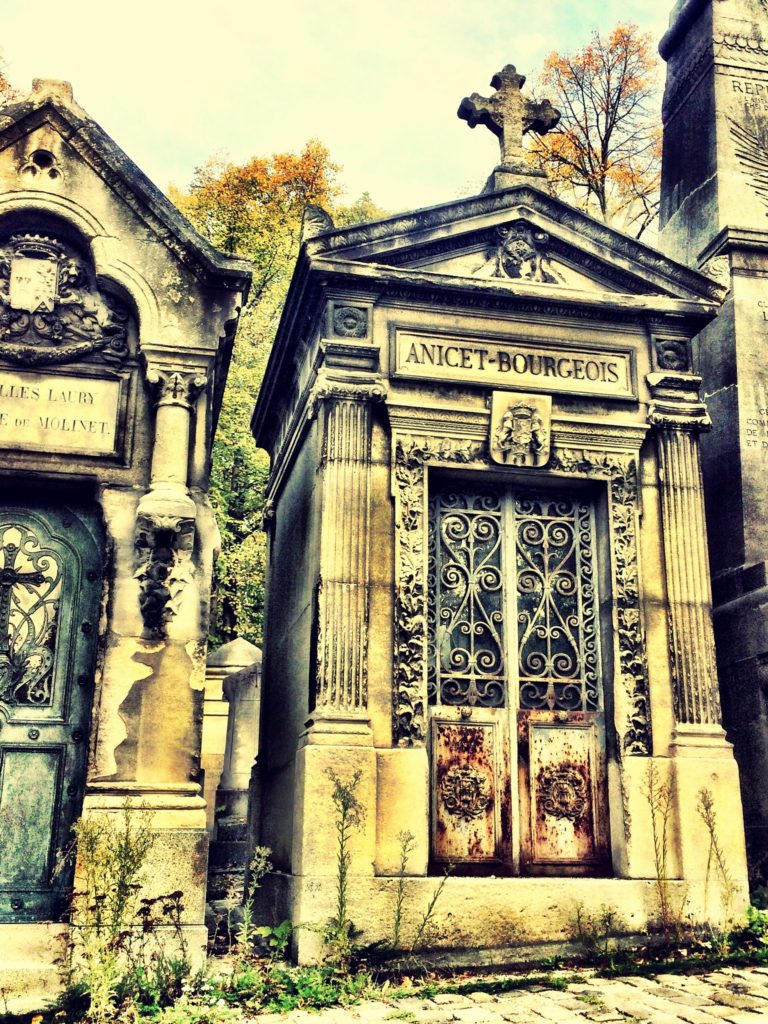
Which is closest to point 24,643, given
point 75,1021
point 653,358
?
point 75,1021

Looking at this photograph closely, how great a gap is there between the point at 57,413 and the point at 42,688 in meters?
1.85

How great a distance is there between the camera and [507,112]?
942cm

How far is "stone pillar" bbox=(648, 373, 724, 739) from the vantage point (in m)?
8.14

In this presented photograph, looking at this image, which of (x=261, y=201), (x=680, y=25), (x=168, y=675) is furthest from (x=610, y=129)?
(x=168, y=675)

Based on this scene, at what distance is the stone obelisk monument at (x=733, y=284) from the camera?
29.9 ft

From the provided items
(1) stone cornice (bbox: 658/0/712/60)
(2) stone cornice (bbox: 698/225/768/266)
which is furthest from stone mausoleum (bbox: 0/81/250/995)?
(1) stone cornice (bbox: 658/0/712/60)

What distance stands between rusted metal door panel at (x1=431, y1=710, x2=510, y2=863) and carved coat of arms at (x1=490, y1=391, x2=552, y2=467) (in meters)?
2.03

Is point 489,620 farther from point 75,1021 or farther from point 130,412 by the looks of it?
point 75,1021

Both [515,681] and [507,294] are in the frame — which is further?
[507,294]

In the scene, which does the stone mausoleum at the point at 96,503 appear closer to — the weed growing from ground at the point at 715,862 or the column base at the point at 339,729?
the column base at the point at 339,729

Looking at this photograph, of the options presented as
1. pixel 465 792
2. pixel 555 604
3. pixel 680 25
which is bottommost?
pixel 465 792

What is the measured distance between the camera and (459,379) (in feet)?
27.3

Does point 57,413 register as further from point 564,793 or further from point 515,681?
point 564,793

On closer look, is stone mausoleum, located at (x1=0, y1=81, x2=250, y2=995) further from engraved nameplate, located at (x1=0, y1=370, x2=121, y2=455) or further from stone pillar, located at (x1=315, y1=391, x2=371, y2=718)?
stone pillar, located at (x1=315, y1=391, x2=371, y2=718)
